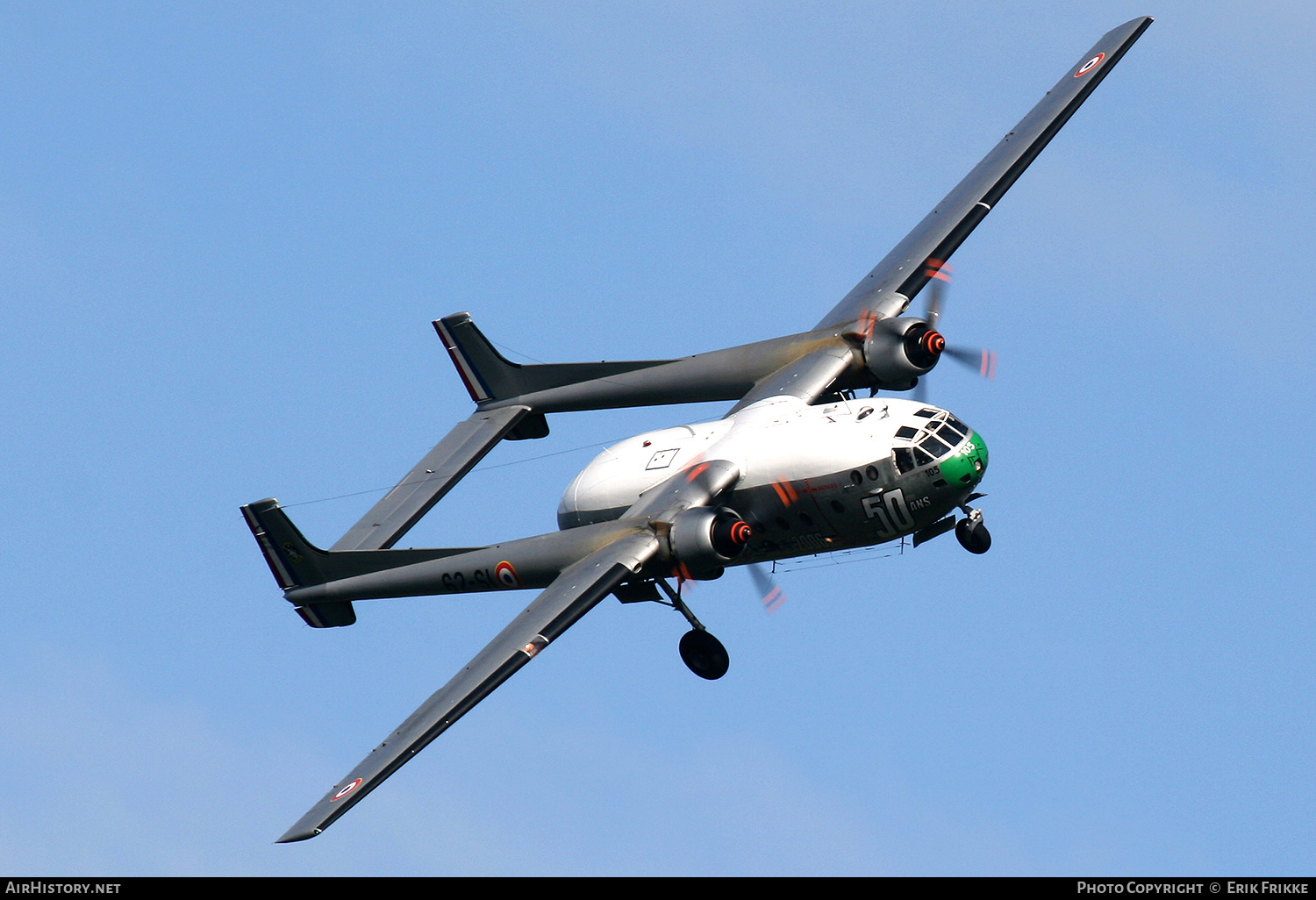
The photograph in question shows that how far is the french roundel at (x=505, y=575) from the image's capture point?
4881 centimetres

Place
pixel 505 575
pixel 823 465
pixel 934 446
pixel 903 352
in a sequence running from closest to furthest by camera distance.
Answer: pixel 934 446, pixel 823 465, pixel 505 575, pixel 903 352

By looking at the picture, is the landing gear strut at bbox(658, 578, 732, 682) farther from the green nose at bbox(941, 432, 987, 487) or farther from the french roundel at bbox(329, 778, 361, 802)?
the french roundel at bbox(329, 778, 361, 802)

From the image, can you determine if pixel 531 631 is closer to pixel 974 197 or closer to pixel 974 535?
pixel 974 535

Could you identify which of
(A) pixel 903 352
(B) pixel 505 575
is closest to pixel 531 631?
(B) pixel 505 575

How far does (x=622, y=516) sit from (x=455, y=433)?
12109 mm

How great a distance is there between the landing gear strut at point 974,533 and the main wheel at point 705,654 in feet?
24.6

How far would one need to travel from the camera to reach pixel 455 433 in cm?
5931

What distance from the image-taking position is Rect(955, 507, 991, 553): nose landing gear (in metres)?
49.8

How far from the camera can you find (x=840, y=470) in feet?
155

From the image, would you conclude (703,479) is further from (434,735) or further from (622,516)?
(434,735)

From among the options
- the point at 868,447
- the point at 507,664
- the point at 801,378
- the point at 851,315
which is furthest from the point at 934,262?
the point at 507,664

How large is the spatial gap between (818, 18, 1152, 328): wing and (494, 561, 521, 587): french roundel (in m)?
13.0

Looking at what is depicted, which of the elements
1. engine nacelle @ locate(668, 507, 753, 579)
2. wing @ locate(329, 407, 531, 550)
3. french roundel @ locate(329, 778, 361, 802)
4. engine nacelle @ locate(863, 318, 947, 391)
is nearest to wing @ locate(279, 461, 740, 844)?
french roundel @ locate(329, 778, 361, 802)

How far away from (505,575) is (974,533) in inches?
493
